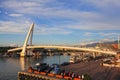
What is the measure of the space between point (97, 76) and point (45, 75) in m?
3.53

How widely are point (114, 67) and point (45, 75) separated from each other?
6.73 m

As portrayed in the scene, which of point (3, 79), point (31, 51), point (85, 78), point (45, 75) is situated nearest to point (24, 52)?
point (31, 51)

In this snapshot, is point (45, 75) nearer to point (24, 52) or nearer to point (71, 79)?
point (71, 79)

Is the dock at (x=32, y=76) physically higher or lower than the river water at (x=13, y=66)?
higher

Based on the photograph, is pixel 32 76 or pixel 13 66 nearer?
pixel 32 76

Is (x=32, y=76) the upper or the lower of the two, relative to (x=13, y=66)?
upper

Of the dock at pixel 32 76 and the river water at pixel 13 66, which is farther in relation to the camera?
the river water at pixel 13 66

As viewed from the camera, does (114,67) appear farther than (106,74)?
Yes

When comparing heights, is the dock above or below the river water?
above

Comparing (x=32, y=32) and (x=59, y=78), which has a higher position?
(x=32, y=32)

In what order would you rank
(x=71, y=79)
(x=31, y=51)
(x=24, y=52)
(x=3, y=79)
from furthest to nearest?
(x=31, y=51), (x=24, y=52), (x=3, y=79), (x=71, y=79)

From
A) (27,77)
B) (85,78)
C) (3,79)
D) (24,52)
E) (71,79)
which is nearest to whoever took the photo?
(85,78)

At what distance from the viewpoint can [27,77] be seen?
1727 cm

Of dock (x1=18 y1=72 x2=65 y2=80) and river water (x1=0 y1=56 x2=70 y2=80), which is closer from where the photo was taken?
dock (x1=18 y1=72 x2=65 y2=80)
